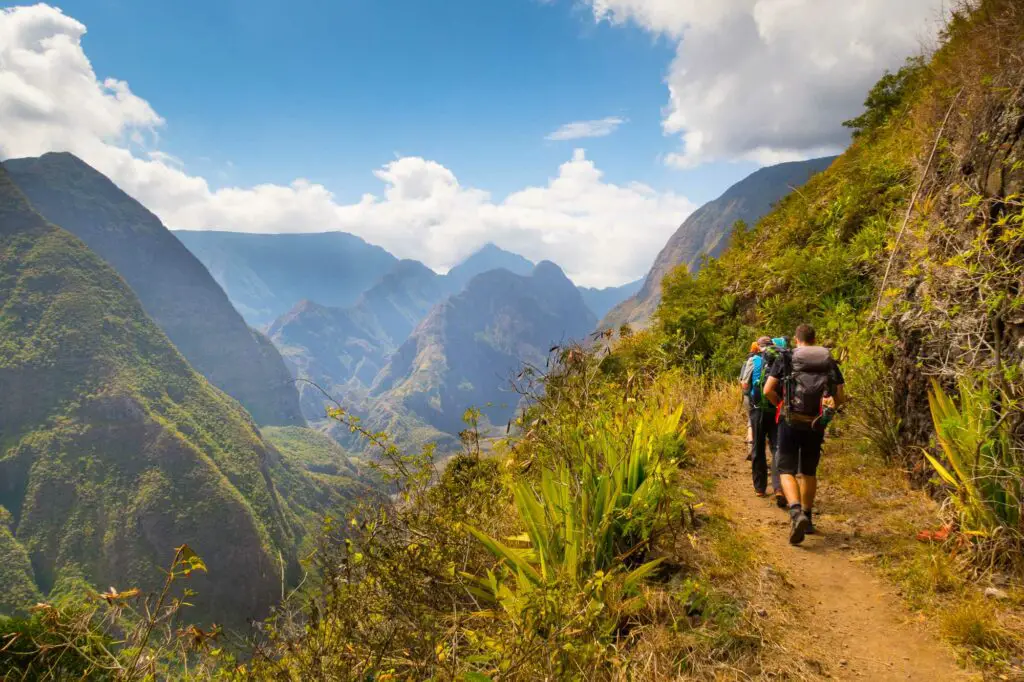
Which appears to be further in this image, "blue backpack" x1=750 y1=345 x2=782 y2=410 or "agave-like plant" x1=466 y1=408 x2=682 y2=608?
"blue backpack" x1=750 y1=345 x2=782 y2=410

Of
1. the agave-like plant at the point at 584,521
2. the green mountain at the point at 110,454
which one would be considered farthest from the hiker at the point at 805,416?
the green mountain at the point at 110,454

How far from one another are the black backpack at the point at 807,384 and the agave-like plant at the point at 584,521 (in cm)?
182

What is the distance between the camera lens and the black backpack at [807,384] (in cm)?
488

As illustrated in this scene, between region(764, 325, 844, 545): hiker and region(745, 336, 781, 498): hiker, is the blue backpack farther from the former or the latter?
region(764, 325, 844, 545): hiker

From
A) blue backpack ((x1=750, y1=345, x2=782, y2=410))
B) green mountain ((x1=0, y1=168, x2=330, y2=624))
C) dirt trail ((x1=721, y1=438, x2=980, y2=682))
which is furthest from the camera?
green mountain ((x1=0, y1=168, x2=330, y2=624))

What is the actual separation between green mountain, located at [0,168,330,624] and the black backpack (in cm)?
8157

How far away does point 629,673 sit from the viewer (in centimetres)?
267

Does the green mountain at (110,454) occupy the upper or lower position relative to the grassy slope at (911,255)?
lower

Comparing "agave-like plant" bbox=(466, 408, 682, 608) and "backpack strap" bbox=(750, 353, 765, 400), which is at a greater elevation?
"backpack strap" bbox=(750, 353, 765, 400)

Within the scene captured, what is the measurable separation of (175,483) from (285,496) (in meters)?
47.4

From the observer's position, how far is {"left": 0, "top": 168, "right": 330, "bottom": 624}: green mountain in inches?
3784

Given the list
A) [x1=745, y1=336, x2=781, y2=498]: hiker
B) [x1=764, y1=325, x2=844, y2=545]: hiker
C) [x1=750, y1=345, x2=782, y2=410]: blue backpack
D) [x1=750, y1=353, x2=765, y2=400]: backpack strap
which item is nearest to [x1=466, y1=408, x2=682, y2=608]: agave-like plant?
[x1=764, y1=325, x2=844, y2=545]: hiker

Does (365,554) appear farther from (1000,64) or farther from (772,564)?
(1000,64)

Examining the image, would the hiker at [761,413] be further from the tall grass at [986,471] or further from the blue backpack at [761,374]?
the tall grass at [986,471]
